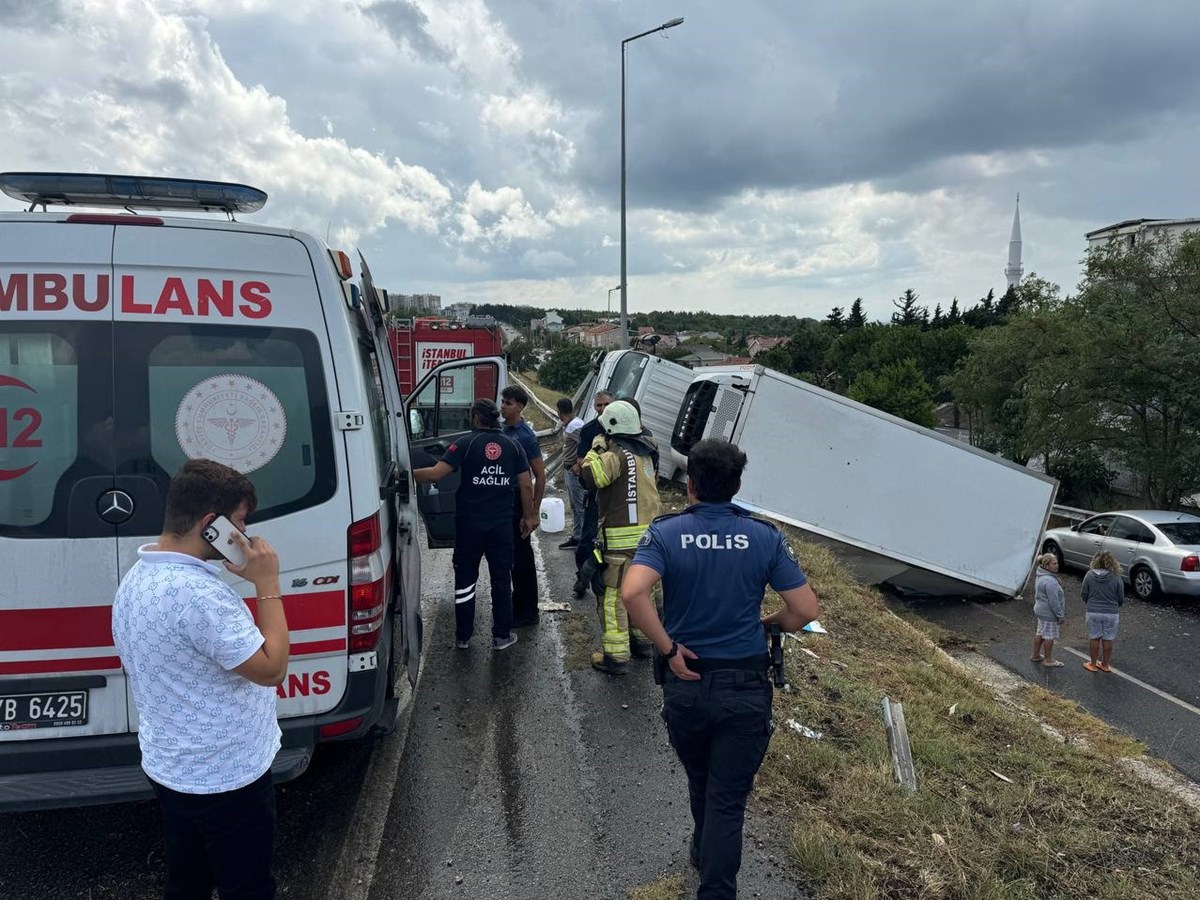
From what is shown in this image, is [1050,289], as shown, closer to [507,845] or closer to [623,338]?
[623,338]

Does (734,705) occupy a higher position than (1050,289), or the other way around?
(1050,289)

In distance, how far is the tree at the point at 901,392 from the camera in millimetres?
55344

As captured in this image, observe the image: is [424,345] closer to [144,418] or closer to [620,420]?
[620,420]

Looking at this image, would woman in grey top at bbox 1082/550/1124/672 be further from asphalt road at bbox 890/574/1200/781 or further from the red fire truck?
the red fire truck

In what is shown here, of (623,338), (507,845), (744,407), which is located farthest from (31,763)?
(623,338)

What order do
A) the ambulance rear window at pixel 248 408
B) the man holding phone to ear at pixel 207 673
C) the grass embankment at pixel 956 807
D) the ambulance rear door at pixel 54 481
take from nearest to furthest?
the man holding phone to ear at pixel 207 673 → the ambulance rear door at pixel 54 481 → the ambulance rear window at pixel 248 408 → the grass embankment at pixel 956 807

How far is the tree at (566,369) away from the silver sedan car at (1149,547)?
112 ft

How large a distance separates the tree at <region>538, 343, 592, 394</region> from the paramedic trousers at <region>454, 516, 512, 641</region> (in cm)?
4227

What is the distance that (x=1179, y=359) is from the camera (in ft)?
61.5

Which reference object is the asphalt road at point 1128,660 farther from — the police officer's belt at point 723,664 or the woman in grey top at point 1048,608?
the police officer's belt at point 723,664

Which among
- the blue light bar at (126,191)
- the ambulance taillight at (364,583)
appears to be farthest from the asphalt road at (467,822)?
the blue light bar at (126,191)

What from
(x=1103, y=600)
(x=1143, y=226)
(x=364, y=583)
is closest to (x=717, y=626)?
(x=364, y=583)

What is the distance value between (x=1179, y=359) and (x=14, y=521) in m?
22.6

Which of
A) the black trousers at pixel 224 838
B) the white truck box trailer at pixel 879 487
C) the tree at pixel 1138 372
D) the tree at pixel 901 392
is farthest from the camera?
the tree at pixel 901 392
